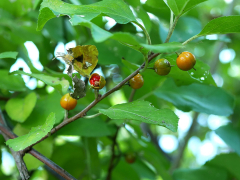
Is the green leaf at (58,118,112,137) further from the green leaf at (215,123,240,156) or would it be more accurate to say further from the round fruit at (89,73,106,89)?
the green leaf at (215,123,240,156)

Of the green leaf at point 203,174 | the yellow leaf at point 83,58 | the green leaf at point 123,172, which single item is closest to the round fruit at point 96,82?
the yellow leaf at point 83,58

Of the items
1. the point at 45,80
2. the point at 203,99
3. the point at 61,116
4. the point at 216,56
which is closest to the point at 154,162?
the point at 203,99

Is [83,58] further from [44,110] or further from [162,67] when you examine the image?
[44,110]

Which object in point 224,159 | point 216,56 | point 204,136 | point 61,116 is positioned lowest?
point 204,136

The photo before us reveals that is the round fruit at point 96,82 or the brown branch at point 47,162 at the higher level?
the round fruit at point 96,82

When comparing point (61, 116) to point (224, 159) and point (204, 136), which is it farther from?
point (204, 136)

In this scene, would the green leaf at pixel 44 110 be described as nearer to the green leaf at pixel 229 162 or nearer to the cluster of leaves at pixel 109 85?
the cluster of leaves at pixel 109 85
